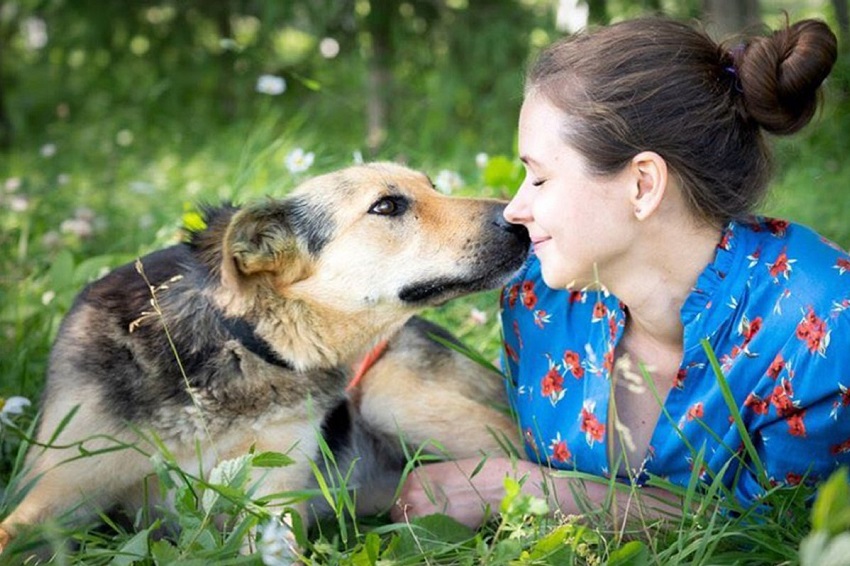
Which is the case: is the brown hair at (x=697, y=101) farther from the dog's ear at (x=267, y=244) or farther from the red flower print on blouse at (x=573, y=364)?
the dog's ear at (x=267, y=244)

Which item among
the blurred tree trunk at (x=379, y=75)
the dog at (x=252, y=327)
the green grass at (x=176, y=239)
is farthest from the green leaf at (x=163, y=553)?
the blurred tree trunk at (x=379, y=75)

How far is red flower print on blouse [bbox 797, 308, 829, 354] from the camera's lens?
8.42ft

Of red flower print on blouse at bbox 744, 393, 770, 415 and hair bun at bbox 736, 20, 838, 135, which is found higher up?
hair bun at bbox 736, 20, 838, 135

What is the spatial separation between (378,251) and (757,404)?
1139 mm

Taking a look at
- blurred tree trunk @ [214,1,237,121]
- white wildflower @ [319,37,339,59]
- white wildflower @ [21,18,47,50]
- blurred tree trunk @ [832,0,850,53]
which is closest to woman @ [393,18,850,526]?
blurred tree trunk @ [832,0,850,53]

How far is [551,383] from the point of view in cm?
311

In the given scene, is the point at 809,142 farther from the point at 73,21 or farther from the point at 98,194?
the point at 73,21

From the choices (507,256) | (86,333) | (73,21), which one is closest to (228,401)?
(86,333)

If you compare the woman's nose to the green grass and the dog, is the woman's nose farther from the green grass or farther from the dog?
the green grass

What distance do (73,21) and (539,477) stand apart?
5.94 metres

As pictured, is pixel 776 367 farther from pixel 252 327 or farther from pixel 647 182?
pixel 252 327

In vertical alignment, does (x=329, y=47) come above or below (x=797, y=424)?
below

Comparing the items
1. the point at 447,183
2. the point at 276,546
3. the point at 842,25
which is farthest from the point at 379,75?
the point at 276,546

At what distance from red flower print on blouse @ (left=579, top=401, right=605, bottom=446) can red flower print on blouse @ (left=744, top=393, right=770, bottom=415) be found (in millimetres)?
414
